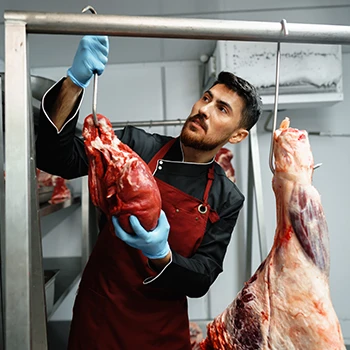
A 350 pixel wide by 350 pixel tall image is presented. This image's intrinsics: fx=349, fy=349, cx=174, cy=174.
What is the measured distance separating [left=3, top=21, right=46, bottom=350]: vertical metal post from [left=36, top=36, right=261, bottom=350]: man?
36 centimetres

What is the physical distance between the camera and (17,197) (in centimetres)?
59

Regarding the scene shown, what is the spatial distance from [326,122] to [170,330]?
1.68 metres

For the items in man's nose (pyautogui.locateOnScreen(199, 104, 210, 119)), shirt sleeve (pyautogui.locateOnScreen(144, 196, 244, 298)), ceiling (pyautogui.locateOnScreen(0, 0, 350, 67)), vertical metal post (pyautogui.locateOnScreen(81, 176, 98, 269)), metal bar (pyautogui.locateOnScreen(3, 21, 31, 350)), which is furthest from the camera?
vertical metal post (pyautogui.locateOnScreen(81, 176, 98, 269))

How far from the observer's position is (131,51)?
2.04 meters

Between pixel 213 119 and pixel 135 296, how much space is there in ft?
2.01

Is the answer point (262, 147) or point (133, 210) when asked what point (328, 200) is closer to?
point (262, 147)

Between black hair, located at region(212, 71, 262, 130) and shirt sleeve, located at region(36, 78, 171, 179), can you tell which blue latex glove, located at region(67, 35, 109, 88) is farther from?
black hair, located at region(212, 71, 262, 130)

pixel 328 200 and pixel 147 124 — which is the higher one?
pixel 147 124

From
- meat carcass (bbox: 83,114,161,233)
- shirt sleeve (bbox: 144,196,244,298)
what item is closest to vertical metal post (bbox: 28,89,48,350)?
meat carcass (bbox: 83,114,161,233)

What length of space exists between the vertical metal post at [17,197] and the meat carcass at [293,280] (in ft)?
1.38

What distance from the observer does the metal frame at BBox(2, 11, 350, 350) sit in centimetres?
57

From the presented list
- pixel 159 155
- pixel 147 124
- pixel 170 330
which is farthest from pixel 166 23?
pixel 147 124

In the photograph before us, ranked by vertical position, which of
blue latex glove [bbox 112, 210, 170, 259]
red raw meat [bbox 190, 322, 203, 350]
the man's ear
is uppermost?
the man's ear

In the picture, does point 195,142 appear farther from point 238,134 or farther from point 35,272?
point 35,272
